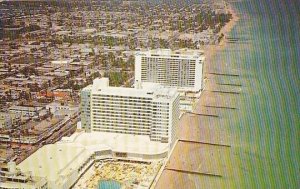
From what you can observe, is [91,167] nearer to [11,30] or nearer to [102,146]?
[102,146]

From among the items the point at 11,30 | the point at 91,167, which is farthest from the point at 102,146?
the point at 11,30

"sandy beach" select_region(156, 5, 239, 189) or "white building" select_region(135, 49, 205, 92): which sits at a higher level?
"white building" select_region(135, 49, 205, 92)

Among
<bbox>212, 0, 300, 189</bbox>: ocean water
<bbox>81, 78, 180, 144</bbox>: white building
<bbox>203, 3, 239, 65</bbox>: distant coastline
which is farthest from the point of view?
<bbox>203, 3, 239, 65</bbox>: distant coastline

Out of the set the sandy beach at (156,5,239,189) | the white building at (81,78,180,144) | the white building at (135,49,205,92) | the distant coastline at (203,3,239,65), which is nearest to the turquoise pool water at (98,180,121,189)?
the sandy beach at (156,5,239,189)

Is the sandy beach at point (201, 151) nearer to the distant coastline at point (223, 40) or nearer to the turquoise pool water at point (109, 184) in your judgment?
the turquoise pool water at point (109, 184)

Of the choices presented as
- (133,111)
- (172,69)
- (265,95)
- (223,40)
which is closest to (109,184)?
(133,111)

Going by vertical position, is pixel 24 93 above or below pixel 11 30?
below

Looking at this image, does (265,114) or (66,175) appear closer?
(66,175)

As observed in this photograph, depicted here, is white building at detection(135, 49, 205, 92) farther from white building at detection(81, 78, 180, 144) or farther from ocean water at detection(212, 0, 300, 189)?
white building at detection(81, 78, 180, 144)
